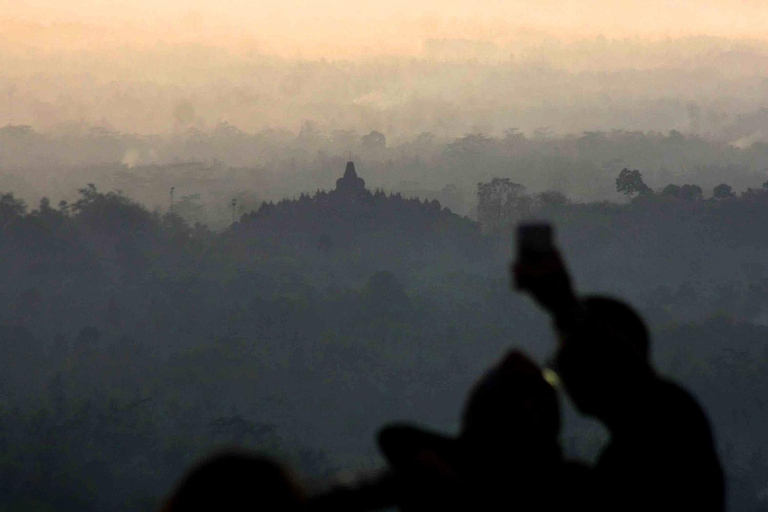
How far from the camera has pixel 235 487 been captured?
9.93ft

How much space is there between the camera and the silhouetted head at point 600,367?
4.17m

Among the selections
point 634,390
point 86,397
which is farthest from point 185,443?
point 634,390

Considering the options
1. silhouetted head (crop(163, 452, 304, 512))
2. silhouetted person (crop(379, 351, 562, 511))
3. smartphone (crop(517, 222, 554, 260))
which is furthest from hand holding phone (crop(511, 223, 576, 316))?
silhouetted head (crop(163, 452, 304, 512))

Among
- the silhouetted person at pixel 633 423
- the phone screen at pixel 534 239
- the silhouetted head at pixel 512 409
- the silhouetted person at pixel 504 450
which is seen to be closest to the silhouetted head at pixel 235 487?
the silhouetted person at pixel 504 450

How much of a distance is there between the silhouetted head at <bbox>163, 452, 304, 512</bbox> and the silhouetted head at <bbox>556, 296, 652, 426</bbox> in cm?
154

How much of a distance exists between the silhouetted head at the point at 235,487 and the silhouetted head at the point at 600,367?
5.05ft

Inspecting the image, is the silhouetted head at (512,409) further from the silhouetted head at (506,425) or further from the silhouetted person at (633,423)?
the silhouetted person at (633,423)

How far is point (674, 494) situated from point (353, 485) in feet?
4.66

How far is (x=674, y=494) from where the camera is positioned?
4.09 metres

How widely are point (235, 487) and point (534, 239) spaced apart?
133 cm

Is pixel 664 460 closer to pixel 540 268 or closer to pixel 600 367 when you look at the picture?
pixel 600 367

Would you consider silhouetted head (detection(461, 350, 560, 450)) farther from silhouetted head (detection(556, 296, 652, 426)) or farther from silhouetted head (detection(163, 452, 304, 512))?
silhouetted head (detection(163, 452, 304, 512))

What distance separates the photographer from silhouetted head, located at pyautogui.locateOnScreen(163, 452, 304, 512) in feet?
9.87

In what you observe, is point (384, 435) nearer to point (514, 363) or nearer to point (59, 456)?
point (514, 363)
